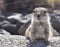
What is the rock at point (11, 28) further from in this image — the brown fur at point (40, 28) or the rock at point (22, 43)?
the brown fur at point (40, 28)

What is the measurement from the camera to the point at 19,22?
47.9 ft

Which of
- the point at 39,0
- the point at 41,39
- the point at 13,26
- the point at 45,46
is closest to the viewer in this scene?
the point at 45,46

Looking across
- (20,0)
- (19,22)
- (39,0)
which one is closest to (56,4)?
(39,0)

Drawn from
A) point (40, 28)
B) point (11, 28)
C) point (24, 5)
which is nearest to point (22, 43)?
point (40, 28)

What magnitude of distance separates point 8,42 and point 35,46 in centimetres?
97

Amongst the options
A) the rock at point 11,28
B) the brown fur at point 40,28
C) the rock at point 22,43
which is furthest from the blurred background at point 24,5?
the brown fur at point 40,28

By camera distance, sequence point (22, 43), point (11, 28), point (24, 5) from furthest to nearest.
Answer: point (24, 5), point (11, 28), point (22, 43)

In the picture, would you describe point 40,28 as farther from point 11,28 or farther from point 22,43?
point 11,28

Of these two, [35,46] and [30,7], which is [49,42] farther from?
[30,7]

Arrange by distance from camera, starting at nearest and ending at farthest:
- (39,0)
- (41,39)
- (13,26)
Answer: (41,39)
(13,26)
(39,0)

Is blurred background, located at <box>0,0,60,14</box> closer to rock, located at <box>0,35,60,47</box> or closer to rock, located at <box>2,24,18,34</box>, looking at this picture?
rock, located at <box>2,24,18,34</box>

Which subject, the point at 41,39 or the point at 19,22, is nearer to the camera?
the point at 41,39

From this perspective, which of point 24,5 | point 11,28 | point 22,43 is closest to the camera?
point 22,43

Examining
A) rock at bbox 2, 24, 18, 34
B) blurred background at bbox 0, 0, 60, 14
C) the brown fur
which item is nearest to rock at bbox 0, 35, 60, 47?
the brown fur
